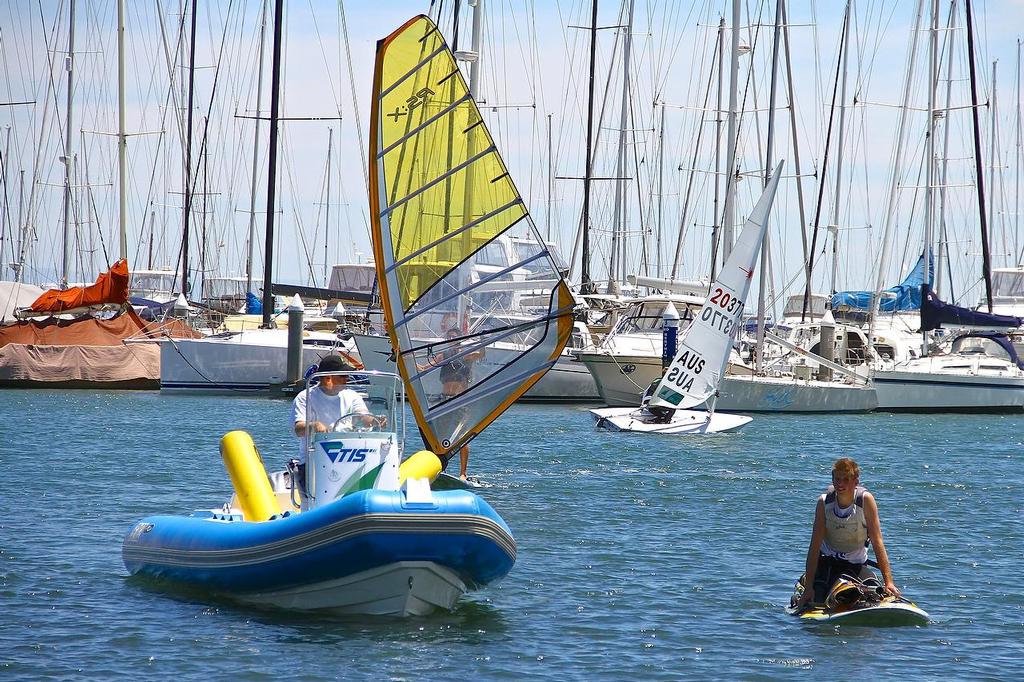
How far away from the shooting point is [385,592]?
374 inches

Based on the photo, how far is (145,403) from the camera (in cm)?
3312

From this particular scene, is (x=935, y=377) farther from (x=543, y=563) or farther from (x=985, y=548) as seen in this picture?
(x=543, y=563)

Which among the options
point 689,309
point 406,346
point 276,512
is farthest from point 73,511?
point 689,309

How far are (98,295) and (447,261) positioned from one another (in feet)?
81.5

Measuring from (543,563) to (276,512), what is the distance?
3.06 meters

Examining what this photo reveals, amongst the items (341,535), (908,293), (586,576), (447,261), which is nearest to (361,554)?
(341,535)

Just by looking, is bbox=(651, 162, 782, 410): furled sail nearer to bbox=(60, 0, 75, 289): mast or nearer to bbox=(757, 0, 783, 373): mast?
bbox=(757, 0, 783, 373): mast

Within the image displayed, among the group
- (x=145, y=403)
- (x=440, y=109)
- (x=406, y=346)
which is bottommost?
(x=145, y=403)

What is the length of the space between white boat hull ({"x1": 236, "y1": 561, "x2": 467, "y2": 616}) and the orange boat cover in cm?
2890

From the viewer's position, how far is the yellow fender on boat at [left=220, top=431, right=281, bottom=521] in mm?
10313

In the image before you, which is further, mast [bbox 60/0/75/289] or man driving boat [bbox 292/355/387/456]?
mast [bbox 60/0/75/289]

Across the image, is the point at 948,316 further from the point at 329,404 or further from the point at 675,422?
the point at 329,404

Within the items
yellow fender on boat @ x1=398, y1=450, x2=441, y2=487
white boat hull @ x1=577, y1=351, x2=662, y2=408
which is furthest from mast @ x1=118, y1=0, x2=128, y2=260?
yellow fender on boat @ x1=398, y1=450, x2=441, y2=487

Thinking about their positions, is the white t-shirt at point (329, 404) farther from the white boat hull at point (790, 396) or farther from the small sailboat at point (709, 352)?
the white boat hull at point (790, 396)
